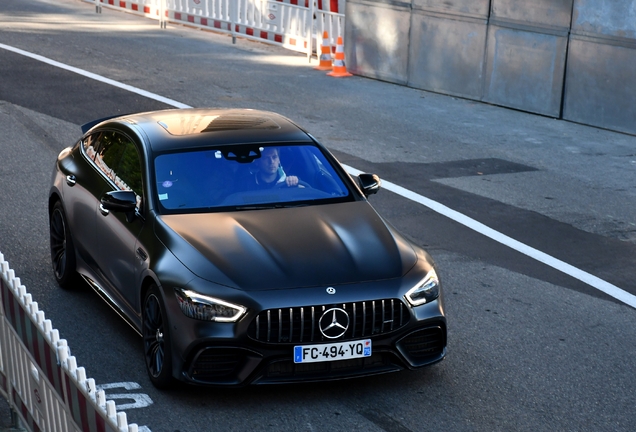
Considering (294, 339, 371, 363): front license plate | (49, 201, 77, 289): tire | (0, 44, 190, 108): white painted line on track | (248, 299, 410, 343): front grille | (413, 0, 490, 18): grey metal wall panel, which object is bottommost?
(0, 44, 190, 108): white painted line on track

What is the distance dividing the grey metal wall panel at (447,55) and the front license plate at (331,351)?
1230cm

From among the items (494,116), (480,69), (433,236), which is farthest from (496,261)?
(480,69)

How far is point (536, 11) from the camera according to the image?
17016mm

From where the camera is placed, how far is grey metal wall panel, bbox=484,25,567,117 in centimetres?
1675

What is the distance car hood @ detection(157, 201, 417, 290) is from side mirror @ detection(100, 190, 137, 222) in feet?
0.92

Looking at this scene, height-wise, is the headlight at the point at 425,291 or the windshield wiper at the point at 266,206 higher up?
the windshield wiper at the point at 266,206

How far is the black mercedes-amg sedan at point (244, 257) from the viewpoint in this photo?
627 centimetres

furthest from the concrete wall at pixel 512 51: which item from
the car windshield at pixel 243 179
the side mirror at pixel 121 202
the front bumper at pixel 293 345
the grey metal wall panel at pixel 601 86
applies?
the side mirror at pixel 121 202

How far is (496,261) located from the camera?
9664 millimetres

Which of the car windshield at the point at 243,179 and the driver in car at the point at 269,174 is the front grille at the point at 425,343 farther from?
→ the driver in car at the point at 269,174

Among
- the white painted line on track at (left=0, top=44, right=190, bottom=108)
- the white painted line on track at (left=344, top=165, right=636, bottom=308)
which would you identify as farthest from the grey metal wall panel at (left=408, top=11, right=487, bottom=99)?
the white painted line on track at (left=344, top=165, right=636, bottom=308)

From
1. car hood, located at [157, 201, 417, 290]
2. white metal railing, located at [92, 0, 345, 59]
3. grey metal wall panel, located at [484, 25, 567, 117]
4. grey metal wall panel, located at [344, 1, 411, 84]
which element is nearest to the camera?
car hood, located at [157, 201, 417, 290]

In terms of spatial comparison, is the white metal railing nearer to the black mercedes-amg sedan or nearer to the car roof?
the car roof

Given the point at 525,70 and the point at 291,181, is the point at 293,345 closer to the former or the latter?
the point at 291,181
